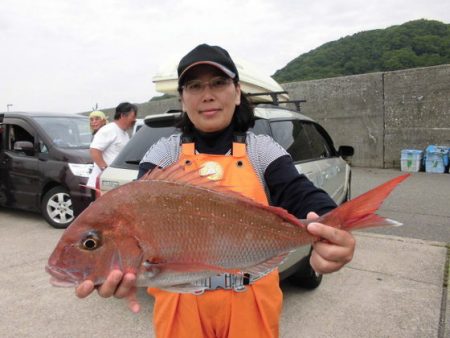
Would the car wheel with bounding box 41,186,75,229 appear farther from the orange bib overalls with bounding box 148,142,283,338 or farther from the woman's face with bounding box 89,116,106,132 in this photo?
the orange bib overalls with bounding box 148,142,283,338

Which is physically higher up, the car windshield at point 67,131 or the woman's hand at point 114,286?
the car windshield at point 67,131

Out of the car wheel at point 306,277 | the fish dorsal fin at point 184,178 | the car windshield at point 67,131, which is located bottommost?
the car wheel at point 306,277

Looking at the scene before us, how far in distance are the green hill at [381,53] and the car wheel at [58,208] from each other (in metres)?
19.3

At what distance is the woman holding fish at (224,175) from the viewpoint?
5.68ft

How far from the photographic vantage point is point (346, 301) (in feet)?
13.0

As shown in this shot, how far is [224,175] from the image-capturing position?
1.78 m

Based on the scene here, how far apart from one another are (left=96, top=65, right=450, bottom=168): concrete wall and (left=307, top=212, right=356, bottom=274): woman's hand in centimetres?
1105

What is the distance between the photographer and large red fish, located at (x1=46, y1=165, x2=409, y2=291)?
4.70 ft

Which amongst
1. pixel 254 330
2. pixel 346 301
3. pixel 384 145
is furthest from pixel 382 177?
pixel 254 330

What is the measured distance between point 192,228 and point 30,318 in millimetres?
3128

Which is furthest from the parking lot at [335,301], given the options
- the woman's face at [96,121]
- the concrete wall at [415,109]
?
the concrete wall at [415,109]

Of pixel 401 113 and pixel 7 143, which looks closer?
pixel 7 143

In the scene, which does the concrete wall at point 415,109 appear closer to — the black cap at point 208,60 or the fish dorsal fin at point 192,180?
the black cap at point 208,60

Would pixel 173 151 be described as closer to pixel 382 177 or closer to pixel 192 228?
pixel 192 228
